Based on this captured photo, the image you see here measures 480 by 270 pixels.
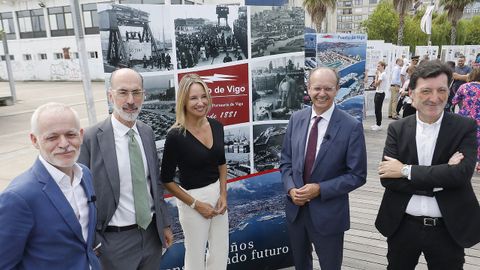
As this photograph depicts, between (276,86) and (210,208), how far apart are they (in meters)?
1.19

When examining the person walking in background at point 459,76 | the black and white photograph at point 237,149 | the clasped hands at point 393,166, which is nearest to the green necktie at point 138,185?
the black and white photograph at point 237,149

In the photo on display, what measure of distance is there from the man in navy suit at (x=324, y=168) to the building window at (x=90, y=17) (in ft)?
113

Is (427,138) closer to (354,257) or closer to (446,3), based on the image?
(354,257)

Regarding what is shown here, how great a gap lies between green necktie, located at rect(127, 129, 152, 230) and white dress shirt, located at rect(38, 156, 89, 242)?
375 mm

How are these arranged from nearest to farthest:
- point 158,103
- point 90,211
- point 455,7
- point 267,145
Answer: point 90,211 → point 158,103 → point 267,145 → point 455,7

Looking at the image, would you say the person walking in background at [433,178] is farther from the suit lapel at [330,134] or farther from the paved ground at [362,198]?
the paved ground at [362,198]

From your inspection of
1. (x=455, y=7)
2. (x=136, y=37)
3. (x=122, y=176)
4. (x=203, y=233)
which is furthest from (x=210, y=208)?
(x=455, y=7)

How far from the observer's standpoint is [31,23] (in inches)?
1385

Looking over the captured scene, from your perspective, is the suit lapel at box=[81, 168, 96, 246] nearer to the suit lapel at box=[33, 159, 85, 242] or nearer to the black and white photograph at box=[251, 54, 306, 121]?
the suit lapel at box=[33, 159, 85, 242]

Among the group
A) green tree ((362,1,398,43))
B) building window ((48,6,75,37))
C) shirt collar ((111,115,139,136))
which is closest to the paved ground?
shirt collar ((111,115,139,136))

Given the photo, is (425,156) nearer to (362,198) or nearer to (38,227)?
(38,227)

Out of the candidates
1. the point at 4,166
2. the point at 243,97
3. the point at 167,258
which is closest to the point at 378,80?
the point at 243,97

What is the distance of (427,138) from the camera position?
1.98 meters

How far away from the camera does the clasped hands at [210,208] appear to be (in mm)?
2256
